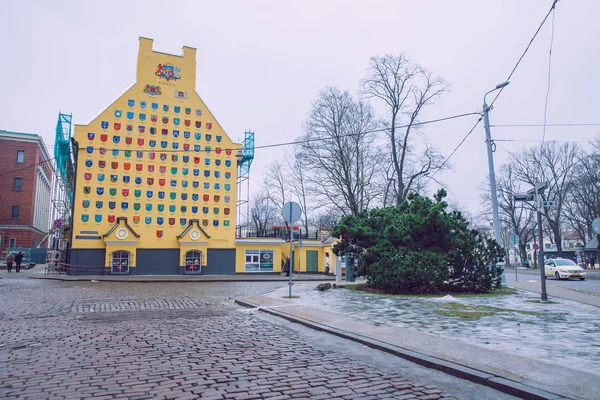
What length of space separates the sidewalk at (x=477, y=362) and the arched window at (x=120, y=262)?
90.8 ft

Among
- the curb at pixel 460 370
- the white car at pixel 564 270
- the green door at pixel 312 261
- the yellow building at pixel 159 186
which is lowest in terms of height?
the curb at pixel 460 370

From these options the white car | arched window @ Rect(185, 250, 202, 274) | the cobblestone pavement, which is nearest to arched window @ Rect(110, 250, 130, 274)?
arched window @ Rect(185, 250, 202, 274)

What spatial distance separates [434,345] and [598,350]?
2.32 metres

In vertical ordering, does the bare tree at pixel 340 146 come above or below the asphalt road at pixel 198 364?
above

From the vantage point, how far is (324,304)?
1231 cm

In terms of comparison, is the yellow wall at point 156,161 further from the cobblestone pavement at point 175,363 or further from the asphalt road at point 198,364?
the asphalt road at point 198,364

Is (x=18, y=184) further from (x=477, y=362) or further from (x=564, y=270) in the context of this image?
(x=477, y=362)

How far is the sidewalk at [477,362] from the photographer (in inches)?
179

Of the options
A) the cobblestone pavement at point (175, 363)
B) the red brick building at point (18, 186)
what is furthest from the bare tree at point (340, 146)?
the red brick building at point (18, 186)

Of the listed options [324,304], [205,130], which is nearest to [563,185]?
[205,130]

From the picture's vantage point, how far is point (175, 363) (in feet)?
19.1

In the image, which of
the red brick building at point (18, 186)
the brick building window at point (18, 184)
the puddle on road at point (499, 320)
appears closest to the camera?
the puddle on road at point (499, 320)

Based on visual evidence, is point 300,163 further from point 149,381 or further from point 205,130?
point 149,381

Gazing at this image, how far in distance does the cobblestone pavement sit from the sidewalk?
664 mm
